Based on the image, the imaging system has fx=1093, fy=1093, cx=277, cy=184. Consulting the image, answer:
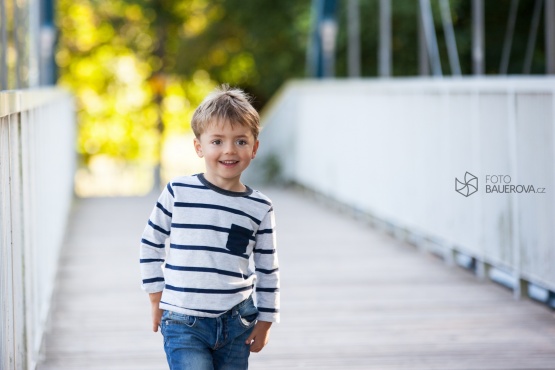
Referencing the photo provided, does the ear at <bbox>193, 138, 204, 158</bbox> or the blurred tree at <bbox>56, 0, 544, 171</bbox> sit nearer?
the ear at <bbox>193, 138, 204, 158</bbox>

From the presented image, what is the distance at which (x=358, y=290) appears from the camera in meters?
6.10

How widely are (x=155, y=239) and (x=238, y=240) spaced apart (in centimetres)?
23

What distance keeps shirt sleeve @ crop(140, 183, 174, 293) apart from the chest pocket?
0.18m

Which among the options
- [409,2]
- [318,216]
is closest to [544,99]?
[318,216]

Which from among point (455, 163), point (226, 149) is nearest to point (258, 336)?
point (226, 149)

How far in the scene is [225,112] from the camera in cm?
294

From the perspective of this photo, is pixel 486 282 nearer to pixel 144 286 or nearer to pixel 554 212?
pixel 554 212

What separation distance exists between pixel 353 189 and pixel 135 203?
2931mm

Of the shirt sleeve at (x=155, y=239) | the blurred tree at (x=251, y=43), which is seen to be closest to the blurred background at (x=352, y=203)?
the shirt sleeve at (x=155, y=239)

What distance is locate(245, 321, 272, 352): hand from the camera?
3.01 metres

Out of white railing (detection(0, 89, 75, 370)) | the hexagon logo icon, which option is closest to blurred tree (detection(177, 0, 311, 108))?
the hexagon logo icon

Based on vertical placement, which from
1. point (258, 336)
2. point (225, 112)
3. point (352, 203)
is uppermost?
point (225, 112)

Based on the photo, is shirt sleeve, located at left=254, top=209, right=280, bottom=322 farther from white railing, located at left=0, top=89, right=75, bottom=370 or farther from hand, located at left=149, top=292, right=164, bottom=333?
white railing, located at left=0, top=89, right=75, bottom=370

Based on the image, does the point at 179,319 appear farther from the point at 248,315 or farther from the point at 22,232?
the point at 22,232
